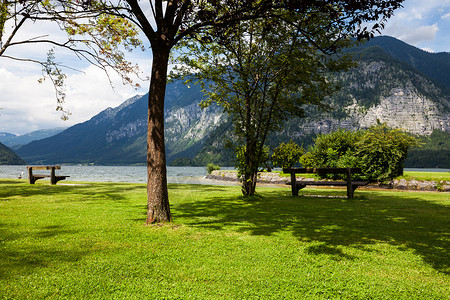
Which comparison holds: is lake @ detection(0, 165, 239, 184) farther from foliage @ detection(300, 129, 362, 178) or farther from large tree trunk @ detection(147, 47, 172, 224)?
large tree trunk @ detection(147, 47, 172, 224)

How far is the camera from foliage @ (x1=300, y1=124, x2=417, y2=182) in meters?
22.6

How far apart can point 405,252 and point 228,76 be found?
11.4 metres

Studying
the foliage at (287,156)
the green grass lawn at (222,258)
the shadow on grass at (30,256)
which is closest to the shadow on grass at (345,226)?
the green grass lawn at (222,258)

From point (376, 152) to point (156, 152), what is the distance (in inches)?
861

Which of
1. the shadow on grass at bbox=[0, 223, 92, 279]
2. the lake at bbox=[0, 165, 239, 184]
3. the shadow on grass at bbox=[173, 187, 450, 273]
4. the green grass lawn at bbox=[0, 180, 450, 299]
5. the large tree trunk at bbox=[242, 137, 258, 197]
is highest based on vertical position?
the large tree trunk at bbox=[242, 137, 258, 197]

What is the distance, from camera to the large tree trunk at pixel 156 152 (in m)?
7.70

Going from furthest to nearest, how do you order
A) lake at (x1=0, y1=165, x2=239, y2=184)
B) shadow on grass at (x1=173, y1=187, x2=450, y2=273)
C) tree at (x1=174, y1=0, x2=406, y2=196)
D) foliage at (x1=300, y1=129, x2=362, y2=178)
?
1. lake at (x1=0, y1=165, x2=239, y2=184)
2. foliage at (x1=300, y1=129, x2=362, y2=178)
3. tree at (x1=174, y1=0, x2=406, y2=196)
4. shadow on grass at (x1=173, y1=187, x2=450, y2=273)

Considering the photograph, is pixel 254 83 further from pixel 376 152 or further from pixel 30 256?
pixel 376 152

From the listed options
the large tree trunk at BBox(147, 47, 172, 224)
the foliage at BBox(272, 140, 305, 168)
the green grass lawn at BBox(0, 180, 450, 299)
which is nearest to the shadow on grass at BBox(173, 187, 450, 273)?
the green grass lawn at BBox(0, 180, 450, 299)

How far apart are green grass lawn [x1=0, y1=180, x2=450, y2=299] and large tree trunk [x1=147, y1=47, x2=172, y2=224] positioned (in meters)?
0.58

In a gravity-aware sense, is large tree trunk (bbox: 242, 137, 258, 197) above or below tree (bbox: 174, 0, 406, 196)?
below

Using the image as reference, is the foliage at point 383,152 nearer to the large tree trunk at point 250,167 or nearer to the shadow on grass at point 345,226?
the shadow on grass at point 345,226

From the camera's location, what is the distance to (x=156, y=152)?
773cm

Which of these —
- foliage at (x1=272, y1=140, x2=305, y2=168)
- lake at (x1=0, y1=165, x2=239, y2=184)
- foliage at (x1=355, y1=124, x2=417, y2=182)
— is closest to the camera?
foliage at (x1=355, y1=124, x2=417, y2=182)
